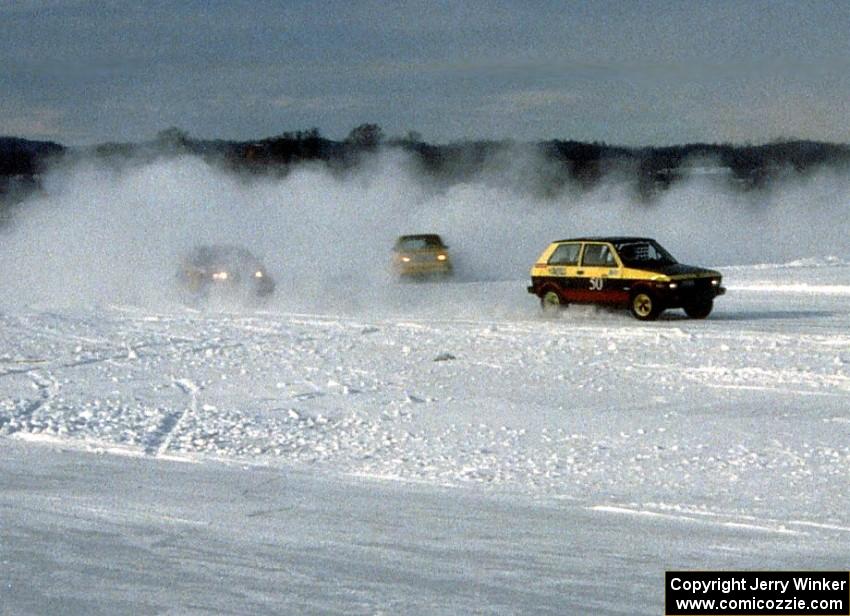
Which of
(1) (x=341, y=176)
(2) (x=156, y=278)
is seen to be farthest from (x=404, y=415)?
(1) (x=341, y=176)

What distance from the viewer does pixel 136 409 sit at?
1354cm

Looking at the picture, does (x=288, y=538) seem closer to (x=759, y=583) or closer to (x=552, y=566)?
(x=552, y=566)

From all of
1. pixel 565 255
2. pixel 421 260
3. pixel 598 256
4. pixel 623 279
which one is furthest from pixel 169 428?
pixel 421 260

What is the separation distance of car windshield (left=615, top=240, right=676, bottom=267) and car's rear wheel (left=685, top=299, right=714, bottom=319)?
0.98 m

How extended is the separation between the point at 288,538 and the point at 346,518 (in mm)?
692

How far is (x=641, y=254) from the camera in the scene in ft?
74.8

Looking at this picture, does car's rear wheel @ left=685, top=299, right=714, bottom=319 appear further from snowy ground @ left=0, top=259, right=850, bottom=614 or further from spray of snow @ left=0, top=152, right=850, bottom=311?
spray of snow @ left=0, top=152, right=850, bottom=311

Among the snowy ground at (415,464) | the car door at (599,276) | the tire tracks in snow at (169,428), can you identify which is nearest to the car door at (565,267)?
the car door at (599,276)

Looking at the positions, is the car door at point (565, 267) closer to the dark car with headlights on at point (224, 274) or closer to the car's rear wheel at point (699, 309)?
the car's rear wheel at point (699, 309)

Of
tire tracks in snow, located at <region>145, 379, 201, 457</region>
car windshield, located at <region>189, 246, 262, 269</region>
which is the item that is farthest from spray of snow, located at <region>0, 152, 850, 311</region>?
tire tracks in snow, located at <region>145, 379, 201, 457</region>

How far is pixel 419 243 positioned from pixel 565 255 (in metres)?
13.8

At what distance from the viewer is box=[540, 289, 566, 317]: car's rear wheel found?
2358 centimetres

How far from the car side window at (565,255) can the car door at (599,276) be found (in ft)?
0.63

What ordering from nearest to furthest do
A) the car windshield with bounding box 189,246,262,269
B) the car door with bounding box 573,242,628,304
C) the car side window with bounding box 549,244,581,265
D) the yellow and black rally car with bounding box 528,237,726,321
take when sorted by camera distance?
the yellow and black rally car with bounding box 528,237,726,321
the car door with bounding box 573,242,628,304
the car side window with bounding box 549,244,581,265
the car windshield with bounding box 189,246,262,269
